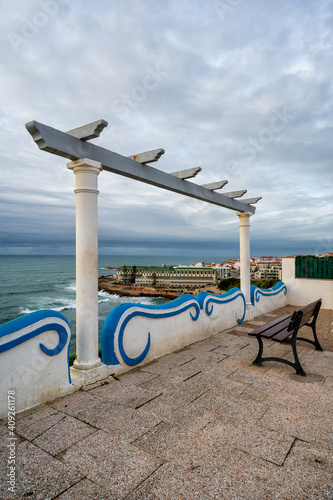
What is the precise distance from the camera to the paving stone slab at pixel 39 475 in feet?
5.48

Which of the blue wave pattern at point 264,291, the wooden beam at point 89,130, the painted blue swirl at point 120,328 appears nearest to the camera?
the wooden beam at point 89,130

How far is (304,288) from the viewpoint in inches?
343

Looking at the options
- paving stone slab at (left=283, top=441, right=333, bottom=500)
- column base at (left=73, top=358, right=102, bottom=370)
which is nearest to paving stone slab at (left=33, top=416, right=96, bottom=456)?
column base at (left=73, top=358, right=102, bottom=370)

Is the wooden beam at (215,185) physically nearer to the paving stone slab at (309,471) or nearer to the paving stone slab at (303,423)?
the paving stone slab at (303,423)

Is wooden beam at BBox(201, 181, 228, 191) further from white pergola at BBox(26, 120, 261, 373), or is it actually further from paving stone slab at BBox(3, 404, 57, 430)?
paving stone slab at BBox(3, 404, 57, 430)

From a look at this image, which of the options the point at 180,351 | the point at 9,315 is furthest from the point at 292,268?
the point at 9,315

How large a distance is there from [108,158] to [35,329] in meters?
2.08

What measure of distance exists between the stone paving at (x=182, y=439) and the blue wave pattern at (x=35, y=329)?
538 millimetres

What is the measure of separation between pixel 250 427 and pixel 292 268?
7.38 metres

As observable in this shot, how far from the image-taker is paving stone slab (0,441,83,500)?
65.7 inches

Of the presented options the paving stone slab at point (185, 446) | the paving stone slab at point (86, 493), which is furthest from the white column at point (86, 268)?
the paving stone slab at point (86, 493)

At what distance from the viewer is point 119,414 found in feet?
8.39

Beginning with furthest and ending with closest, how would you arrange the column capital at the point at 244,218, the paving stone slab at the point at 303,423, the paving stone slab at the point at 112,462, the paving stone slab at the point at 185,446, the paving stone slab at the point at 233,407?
the column capital at the point at 244,218
the paving stone slab at the point at 233,407
the paving stone slab at the point at 303,423
the paving stone slab at the point at 185,446
the paving stone slab at the point at 112,462

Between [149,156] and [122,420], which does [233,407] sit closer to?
[122,420]
